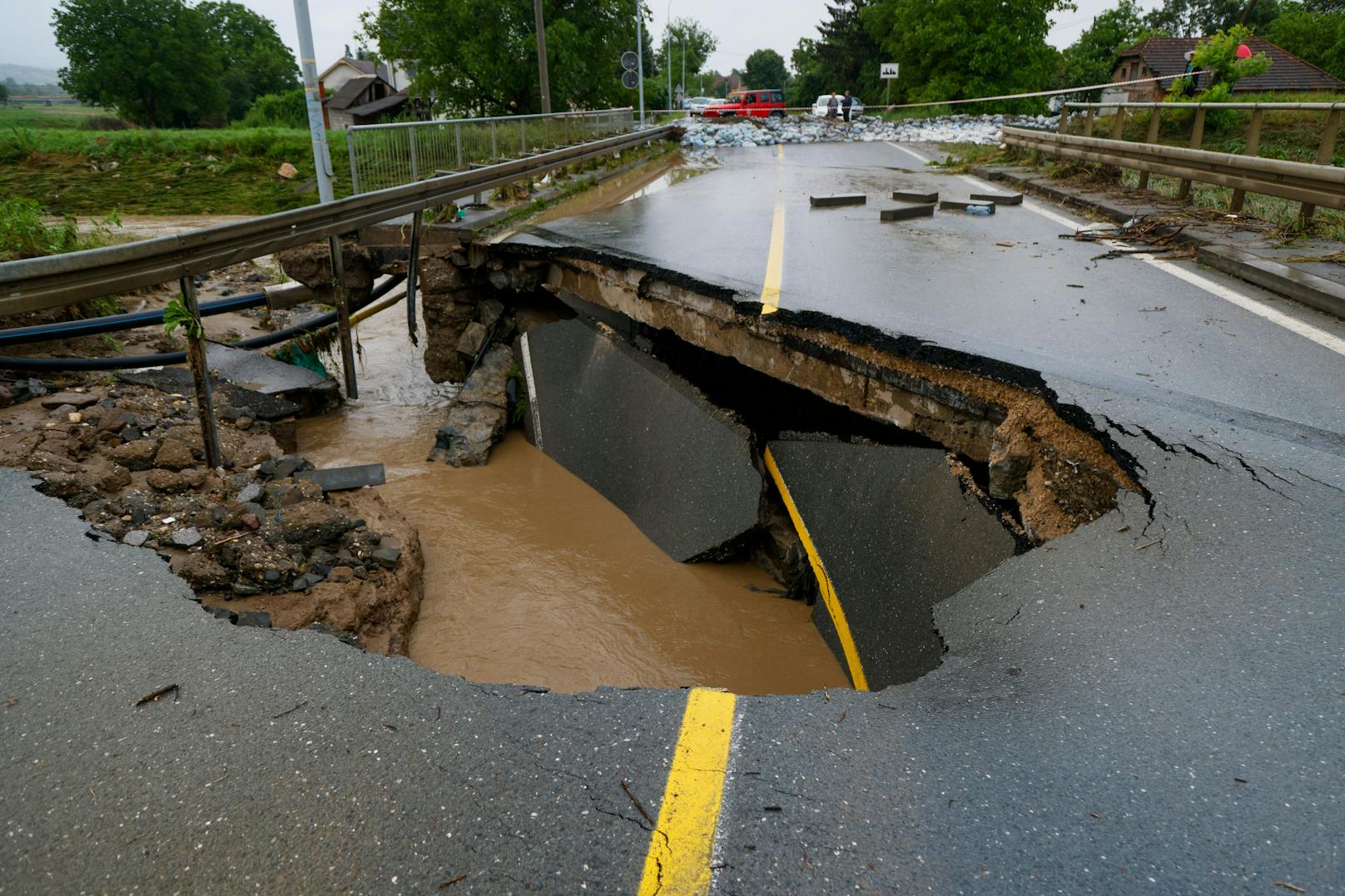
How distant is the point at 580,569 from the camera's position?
230 inches

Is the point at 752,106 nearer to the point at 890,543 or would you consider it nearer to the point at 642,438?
the point at 642,438

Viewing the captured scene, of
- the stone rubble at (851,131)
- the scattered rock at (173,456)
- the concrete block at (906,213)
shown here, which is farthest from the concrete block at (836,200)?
the stone rubble at (851,131)

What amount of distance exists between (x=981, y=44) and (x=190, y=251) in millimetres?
55129

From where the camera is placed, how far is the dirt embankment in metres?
3.94

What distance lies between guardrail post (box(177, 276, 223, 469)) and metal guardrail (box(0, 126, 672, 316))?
0.53 ft

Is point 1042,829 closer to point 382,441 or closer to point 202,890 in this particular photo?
point 202,890

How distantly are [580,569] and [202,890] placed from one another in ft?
13.1

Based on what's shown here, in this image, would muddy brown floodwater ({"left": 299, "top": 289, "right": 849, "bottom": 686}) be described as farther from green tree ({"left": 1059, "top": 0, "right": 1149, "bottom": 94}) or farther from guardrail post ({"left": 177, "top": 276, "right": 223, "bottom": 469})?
green tree ({"left": 1059, "top": 0, "right": 1149, "bottom": 94})

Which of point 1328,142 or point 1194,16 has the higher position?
point 1194,16

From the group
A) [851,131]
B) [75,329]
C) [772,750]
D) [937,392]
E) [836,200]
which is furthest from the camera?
[851,131]

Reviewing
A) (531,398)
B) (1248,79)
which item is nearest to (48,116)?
(531,398)

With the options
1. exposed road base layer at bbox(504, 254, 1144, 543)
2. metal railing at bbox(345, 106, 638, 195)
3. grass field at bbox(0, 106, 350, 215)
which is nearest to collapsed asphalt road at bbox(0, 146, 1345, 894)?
exposed road base layer at bbox(504, 254, 1144, 543)

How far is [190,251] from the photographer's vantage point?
5066mm

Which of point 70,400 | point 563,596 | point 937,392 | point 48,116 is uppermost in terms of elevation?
point 48,116
